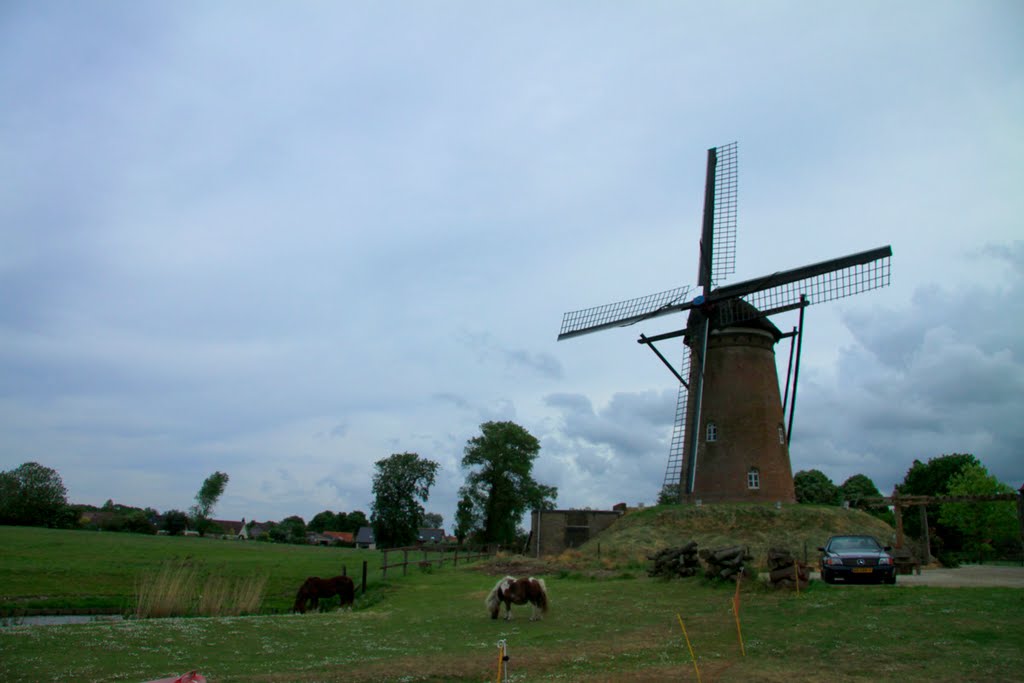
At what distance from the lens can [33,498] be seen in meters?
82.8

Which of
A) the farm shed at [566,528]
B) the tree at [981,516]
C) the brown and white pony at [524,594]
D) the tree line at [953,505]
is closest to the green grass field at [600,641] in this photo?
the brown and white pony at [524,594]

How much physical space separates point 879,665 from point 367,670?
749 centimetres

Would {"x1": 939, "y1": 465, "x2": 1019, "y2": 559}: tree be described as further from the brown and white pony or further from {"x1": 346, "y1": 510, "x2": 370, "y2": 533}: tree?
{"x1": 346, "y1": 510, "x2": 370, "y2": 533}: tree

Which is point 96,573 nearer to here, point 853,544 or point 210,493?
point 853,544

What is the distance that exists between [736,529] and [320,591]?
18.2m

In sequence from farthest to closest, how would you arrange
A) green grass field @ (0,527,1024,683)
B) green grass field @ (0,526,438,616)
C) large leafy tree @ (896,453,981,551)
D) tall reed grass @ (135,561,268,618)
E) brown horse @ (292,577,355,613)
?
large leafy tree @ (896,453,981,551)
green grass field @ (0,526,438,616)
brown horse @ (292,577,355,613)
tall reed grass @ (135,561,268,618)
green grass field @ (0,527,1024,683)

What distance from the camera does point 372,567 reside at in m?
39.5

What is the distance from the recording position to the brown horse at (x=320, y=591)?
920 inches

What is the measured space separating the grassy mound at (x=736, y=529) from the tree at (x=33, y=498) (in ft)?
250

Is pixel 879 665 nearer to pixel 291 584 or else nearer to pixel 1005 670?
pixel 1005 670

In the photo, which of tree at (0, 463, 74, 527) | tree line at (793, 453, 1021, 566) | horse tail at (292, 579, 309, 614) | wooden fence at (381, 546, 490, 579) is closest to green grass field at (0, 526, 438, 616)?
wooden fence at (381, 546, 490, 579)

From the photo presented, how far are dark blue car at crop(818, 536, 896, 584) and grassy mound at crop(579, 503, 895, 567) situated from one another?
29.9 feet

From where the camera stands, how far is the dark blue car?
1939 cm

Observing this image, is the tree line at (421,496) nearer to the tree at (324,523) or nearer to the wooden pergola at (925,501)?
the wooden pergola at (925,501)
